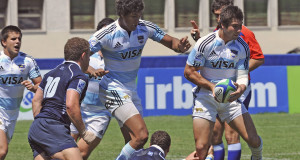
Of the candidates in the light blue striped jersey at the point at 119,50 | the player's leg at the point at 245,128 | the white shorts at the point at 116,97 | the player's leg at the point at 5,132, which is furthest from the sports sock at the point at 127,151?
the player's leg at the point at 5,132

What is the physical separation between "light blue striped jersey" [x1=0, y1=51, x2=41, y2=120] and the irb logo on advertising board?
9.82 meters

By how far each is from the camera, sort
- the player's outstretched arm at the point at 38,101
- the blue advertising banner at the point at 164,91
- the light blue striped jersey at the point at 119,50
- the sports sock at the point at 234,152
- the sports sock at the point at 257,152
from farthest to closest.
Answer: the blue advertising banner at the point at 164,91 < the sports sock at the point at 234,152 < the sports sock at the point at 257,152 < the light blue striped jersey at the point at 119,50 < the player's outstretched arm at the point at 38,101

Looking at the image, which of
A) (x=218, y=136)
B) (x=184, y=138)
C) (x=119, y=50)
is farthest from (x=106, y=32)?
(x=184, y=138)

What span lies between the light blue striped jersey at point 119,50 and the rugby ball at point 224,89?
3.78 feet

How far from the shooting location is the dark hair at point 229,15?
357 inches

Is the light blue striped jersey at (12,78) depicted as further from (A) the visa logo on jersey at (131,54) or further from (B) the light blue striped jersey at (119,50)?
(A) the visa logo on jersey at (131,54)

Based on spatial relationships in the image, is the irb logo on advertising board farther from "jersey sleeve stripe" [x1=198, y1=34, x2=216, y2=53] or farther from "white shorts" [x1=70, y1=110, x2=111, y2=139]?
"jersey sleeve stripe" [x1=198, y1=34, x2=216, y2=53]

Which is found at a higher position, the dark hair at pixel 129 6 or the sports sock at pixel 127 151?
the dark hair at pixel 129 6

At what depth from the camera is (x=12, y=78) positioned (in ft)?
35.0

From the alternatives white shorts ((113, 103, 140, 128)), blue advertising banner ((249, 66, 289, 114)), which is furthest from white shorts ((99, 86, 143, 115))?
blue advertising banner ((249, 66, 289, 114))

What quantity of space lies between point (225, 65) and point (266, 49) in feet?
101

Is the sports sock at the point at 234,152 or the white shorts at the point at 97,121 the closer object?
the sports sock at the point at 234,152

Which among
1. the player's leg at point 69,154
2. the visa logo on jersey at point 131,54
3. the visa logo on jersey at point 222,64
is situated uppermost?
the visa logo on jersey at point 131,54

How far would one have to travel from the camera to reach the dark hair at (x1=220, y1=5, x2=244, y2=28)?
9.07 metres
